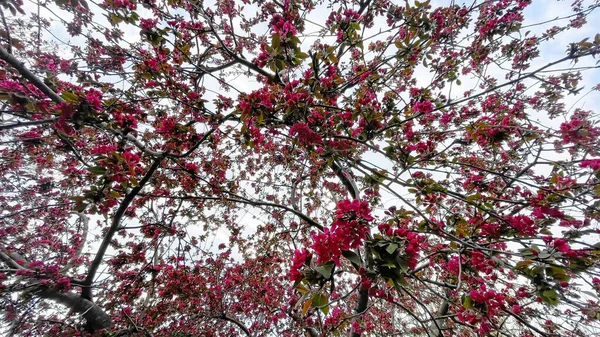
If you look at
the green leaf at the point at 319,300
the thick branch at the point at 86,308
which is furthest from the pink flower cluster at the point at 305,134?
the thick branch at the point at 86,308

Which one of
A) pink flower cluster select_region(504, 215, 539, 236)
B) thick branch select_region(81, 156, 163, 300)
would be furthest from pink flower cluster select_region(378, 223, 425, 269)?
thick branch select_region(81, 156, 163, 300)

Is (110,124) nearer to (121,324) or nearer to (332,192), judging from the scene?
(121,324)

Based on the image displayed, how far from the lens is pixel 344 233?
55.2 inches

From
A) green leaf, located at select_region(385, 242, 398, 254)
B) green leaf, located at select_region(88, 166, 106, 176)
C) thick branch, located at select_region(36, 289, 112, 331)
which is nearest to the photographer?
green leaf, located at select_region(385, 242, 398, 254)

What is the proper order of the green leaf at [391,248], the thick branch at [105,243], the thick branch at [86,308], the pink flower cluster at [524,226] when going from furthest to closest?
1. the thick branch at [86,308]
2. the thick branch at [105,243]
3. the pink flower cluster at [524,226]
4. the green leaf at [391,248]

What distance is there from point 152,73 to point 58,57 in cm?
244

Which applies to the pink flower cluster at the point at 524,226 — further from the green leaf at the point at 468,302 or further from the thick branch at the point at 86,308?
the thick branch at the point at 86,308

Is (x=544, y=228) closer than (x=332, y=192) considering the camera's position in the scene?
Yes

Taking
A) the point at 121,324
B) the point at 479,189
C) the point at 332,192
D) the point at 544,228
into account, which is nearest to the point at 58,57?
the point at 121,324

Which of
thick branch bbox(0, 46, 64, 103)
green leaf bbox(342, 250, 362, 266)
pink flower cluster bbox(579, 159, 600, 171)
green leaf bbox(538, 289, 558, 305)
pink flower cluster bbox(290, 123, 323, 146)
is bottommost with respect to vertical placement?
green leaf bbox(538, 289, 558, 305)

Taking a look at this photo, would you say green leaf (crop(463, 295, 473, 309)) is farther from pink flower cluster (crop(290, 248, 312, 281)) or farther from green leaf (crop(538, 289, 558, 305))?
pink flower cluster (crop(290, 248, 312, 281))

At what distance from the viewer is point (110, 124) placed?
6.02ft

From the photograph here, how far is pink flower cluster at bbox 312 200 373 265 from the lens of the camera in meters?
1.40

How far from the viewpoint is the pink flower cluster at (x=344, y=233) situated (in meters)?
1.40
